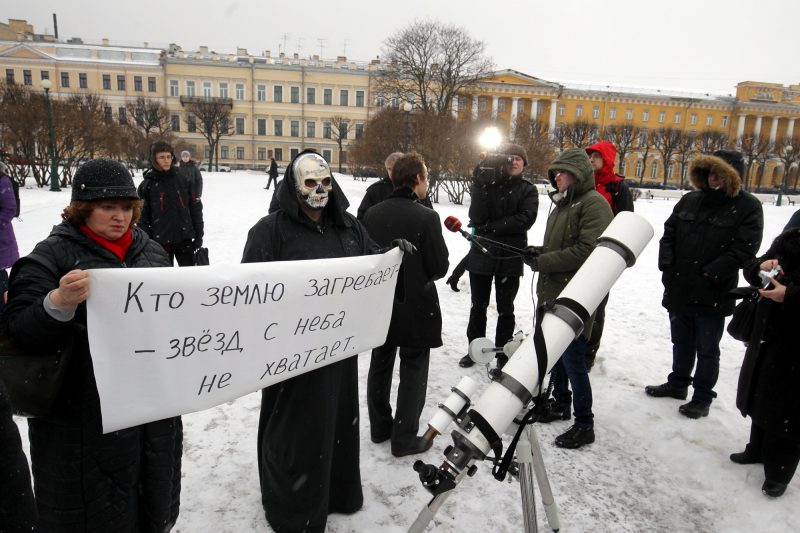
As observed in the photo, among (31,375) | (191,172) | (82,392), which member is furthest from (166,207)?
(31,375)

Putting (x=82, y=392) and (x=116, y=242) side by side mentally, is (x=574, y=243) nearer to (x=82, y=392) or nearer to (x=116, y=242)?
(x=116, y=242)

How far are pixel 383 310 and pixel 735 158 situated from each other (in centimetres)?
337

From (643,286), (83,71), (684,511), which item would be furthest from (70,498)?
(83,71)

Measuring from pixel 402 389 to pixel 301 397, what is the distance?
4.02 ft

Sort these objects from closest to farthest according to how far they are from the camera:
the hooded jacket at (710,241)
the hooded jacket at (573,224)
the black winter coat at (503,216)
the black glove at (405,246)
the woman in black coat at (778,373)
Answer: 1. the black glove at (405,246)
2. the woman in black coat at (778,373)
3. the hooded jacket at (573,224)
4. the hooded jacket at (710,241)
5. the black winter coat at (503,216)

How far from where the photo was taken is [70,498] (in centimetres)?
202

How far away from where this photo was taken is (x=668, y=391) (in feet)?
15.4

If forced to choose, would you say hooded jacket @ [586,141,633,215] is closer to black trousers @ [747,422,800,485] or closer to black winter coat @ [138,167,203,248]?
black trousers @ [747,422,800,485]

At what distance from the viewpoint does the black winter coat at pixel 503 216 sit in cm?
507

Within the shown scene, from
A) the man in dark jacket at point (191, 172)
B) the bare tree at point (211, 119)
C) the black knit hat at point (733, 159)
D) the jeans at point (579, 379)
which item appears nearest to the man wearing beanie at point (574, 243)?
the jeans at point (579, 379)

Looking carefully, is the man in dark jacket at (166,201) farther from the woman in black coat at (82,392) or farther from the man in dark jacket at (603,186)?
the man in dark jacket at (603,186)

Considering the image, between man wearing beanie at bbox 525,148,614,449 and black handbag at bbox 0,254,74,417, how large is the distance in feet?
9.39

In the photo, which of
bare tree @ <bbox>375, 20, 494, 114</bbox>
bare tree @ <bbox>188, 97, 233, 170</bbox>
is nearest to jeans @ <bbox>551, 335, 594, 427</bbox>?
bare tree @ <bbox>375, 20, 494, 114</bbox>

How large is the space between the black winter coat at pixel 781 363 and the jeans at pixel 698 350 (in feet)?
2.70
